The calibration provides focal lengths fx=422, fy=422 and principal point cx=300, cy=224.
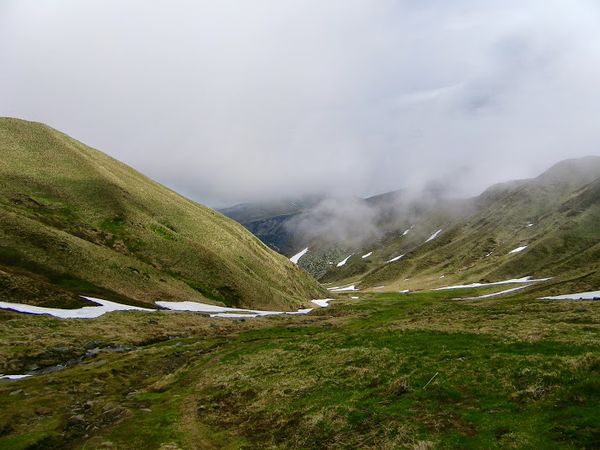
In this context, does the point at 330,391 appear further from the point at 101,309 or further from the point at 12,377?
the point at 101,309

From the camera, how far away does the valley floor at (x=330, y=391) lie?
67.7 ft

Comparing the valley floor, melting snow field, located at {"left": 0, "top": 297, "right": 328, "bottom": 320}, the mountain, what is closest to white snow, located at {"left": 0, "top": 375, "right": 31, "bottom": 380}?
the valley floor

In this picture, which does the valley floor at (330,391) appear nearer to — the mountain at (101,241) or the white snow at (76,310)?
the white snow at (76,310)

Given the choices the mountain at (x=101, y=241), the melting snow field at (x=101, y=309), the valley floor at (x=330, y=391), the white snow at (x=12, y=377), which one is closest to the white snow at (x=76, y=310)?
the melting snow field at (x=101, y=309)

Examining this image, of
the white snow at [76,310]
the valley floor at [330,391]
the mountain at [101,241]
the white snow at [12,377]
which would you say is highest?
the mountain at [101,241]

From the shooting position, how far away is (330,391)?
95.6ft

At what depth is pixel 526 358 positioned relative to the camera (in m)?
27.8

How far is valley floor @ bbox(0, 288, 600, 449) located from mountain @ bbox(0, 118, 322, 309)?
39.1m

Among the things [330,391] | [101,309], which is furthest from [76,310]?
[330,391]

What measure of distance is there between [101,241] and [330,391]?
3879 inches

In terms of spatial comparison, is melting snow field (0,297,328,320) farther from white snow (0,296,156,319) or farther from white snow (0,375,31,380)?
white snow (0,375,31,380)

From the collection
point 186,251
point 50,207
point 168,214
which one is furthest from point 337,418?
point 168,214

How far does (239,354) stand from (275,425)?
22.6 m

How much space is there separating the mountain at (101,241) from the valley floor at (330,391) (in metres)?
39.1
